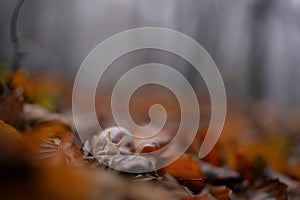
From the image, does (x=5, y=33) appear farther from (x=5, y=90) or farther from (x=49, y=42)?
(x=49, y=42)

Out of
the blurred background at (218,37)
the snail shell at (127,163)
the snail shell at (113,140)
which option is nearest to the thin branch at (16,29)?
the snail shell at (113,140)

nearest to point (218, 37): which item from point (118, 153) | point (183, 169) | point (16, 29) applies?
point (16, 29)

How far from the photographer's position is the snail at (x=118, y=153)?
2.91ft

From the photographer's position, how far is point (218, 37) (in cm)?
714

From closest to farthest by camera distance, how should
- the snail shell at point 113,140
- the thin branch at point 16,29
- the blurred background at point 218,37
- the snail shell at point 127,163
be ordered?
the snail shell at point 127,163 < the snail shell at point 113,140 < the thin branch at point 16,29 < the blurred background at point 218,37

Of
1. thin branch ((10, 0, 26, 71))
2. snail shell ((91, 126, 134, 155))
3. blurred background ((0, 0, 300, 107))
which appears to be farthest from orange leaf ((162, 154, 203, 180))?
blurred background ((0, 0, 300, 107))

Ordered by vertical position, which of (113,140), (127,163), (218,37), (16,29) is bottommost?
(127,163)

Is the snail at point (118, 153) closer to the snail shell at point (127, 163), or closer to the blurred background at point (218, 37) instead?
the snail shell at point (127, 163)

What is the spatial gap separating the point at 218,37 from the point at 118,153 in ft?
20.9

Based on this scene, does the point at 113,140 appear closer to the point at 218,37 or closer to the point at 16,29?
the point at 16,29

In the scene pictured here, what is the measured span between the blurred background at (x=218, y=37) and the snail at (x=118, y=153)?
9.20 feet

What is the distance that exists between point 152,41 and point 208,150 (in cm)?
799

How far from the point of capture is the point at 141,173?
0.89 meters

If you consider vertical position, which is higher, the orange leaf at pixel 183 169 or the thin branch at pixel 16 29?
the thin branch at pixel 16 29
